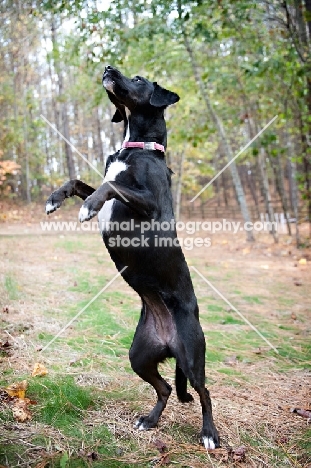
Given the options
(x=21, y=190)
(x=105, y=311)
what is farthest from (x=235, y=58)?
(x=21, y=190)

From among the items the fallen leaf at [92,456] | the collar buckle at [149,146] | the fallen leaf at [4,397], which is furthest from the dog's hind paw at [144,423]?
the collar buckle at [149,146]

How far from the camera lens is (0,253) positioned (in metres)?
8.26

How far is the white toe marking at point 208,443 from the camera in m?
2.55

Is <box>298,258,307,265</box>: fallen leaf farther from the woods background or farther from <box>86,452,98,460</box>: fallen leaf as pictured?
<box>86,452,98,460</box>: fallen leaf

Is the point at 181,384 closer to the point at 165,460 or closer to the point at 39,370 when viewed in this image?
the point at 165,460

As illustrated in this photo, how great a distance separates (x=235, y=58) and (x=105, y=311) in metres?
7.47

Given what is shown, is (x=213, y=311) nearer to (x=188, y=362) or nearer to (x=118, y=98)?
(x=188, y=362)

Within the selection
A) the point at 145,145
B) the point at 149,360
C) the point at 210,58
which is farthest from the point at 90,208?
the point at 210,58

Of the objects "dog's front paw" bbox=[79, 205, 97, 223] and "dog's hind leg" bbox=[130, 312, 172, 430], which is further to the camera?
"dog's hind leg" bbox=[130, 312, 172, 430]

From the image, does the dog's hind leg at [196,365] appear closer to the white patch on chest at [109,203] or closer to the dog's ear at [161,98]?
the white patch on chest at [109,203]

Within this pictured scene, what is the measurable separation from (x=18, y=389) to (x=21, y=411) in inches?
11.5

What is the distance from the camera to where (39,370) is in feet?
10.6

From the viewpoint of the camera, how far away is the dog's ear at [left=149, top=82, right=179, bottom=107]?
2.77m

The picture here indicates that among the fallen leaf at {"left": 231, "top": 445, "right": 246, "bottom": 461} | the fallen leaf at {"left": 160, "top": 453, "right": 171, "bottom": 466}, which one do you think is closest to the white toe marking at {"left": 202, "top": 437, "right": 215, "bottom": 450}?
the fallen leaf at {"left": 231, "top": 445, "right": 246, "bottom": 461}
